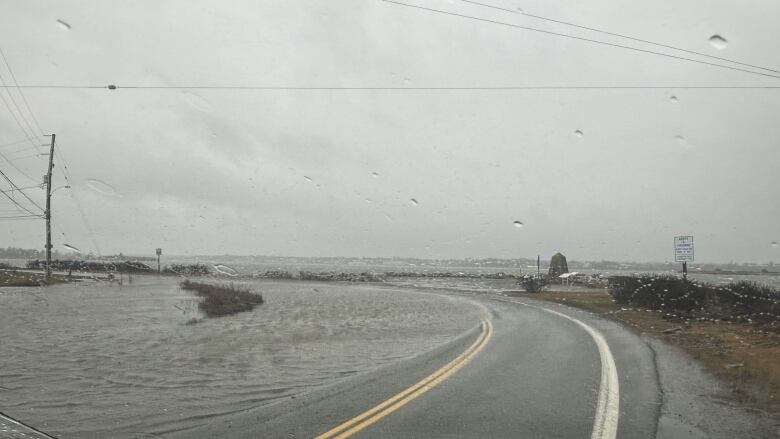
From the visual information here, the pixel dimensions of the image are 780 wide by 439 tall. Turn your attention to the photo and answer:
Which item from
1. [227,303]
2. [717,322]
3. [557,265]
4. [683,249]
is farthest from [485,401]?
[557,265]

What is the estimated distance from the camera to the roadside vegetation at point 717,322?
9523 millimetres

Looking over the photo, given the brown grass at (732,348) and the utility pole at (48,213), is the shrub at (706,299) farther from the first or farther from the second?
the utility pole at (48,213)

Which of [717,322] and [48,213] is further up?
[48,213]

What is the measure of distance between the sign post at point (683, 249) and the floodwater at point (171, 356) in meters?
9.79

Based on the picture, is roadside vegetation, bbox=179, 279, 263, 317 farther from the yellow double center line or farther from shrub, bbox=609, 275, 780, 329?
shrub, bbox=609, 275, 780, 329

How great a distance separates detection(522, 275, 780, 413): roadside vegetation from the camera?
31.2 ft

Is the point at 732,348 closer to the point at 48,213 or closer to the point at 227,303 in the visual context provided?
the point at 227,303

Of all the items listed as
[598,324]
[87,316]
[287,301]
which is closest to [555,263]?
[287,301]

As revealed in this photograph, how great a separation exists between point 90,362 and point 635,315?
18.7 m

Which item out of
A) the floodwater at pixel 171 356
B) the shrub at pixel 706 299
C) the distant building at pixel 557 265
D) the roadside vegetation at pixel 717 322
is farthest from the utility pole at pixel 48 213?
the distant building at pixel 557 265

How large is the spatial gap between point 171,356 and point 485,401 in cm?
798

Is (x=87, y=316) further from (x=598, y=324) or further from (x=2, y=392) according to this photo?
(x=598, y=324)

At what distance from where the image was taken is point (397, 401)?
776cm

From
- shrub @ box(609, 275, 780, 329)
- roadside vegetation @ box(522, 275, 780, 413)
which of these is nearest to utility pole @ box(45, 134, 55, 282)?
roadside vegetation @ box(522, 275, 780, 413)
